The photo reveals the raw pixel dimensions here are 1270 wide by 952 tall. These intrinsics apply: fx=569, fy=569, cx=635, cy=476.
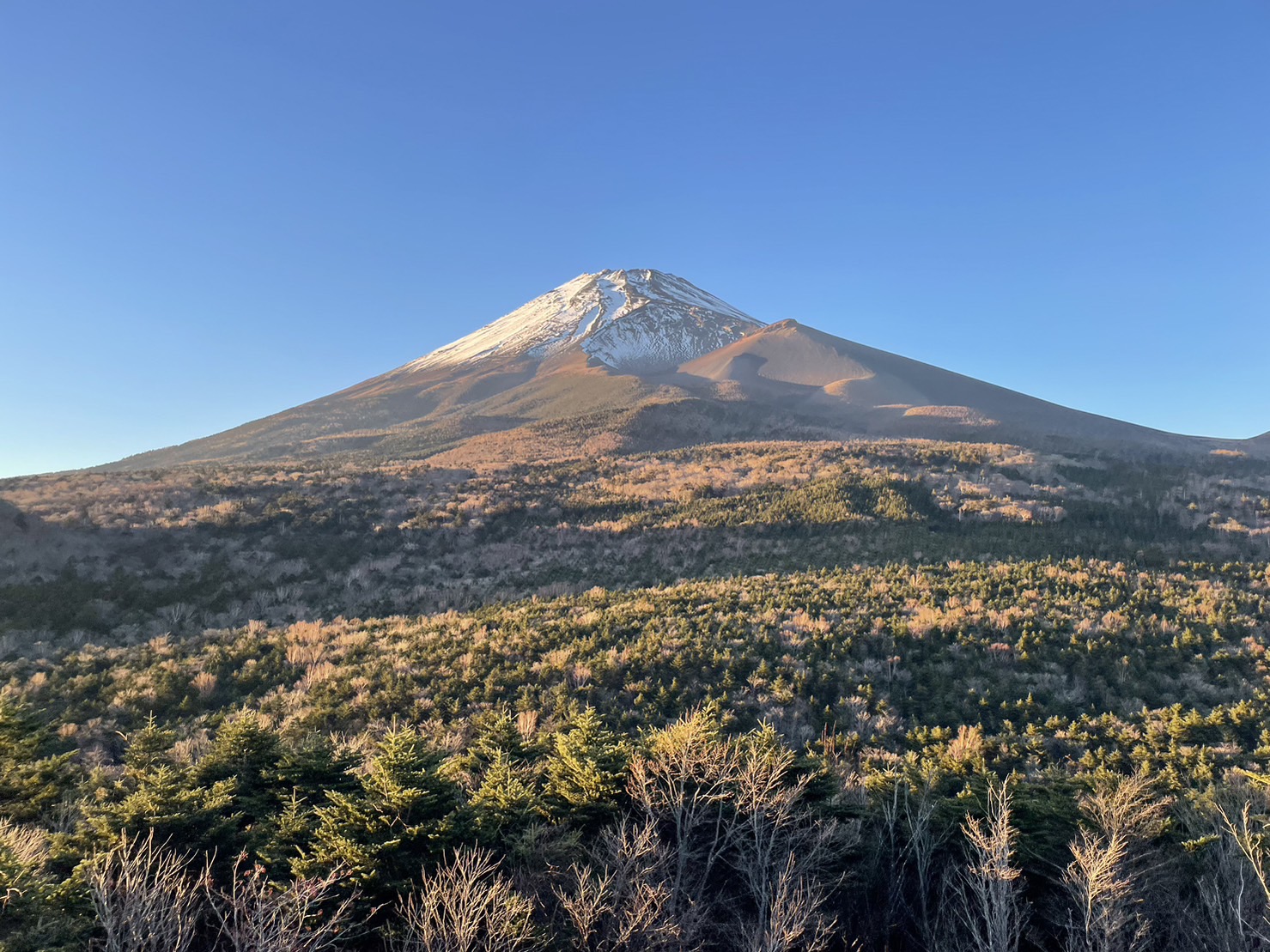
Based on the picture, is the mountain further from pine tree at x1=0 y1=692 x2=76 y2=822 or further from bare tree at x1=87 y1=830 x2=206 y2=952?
bare tree at x1=87 y1=830 x2=206 y2=952

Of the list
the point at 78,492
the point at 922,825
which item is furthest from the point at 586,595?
the point at 78,492

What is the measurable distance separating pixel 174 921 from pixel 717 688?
930 cm

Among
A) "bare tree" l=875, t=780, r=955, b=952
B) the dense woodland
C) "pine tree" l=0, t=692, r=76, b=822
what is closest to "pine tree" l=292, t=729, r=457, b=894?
the dense woodland

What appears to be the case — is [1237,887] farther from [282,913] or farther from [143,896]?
[143,896]

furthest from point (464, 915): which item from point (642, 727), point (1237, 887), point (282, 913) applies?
point (1237, 887)

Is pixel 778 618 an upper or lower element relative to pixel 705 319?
lower

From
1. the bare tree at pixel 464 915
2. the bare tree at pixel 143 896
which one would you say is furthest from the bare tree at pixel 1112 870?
the bare tree at pixel 143 896

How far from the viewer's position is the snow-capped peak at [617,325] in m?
89.9

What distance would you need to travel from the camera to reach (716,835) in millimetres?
7344

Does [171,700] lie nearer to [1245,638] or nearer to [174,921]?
[174,921]

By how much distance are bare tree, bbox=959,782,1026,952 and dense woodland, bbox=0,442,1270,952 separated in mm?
71

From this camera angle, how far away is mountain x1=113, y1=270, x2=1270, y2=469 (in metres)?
49.4

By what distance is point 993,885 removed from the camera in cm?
697

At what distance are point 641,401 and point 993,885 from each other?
176 feet
